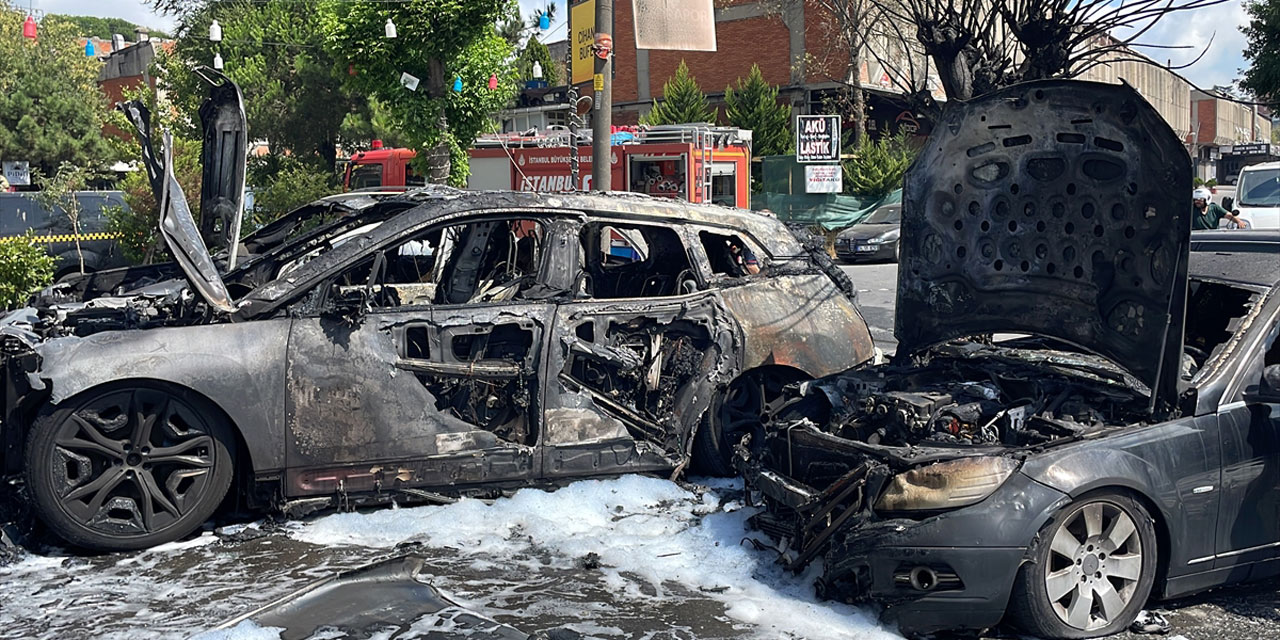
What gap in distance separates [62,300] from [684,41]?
661 cm

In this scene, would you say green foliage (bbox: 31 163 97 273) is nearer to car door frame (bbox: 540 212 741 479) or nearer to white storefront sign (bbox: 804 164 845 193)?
car door frame (bbox: 540 212 741 479)

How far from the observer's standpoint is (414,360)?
5629mm

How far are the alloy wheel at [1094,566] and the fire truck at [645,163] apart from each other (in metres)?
17.2

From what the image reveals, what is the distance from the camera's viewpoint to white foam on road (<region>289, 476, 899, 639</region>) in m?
4.73

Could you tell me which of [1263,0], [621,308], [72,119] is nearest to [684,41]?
[621,308]

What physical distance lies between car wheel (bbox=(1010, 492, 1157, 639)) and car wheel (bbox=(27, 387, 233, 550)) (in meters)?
3.63

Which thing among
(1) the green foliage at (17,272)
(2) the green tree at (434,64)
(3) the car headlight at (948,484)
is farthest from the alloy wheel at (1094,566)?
(2) the green tree at (434,64)

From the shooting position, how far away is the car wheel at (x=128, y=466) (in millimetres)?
5121

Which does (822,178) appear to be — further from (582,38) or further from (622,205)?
(622,205)

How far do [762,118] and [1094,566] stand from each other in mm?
28842

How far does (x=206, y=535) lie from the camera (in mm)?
5500

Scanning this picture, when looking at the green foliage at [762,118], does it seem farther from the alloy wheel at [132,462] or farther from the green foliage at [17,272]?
the alloy wheel at [132,462]

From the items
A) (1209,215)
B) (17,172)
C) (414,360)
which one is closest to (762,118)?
(1209,215)

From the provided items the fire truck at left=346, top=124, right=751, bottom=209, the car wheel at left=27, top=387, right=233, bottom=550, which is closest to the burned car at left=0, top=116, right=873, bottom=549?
the car wheel at left=27, top=387, right=233, bottom=550
